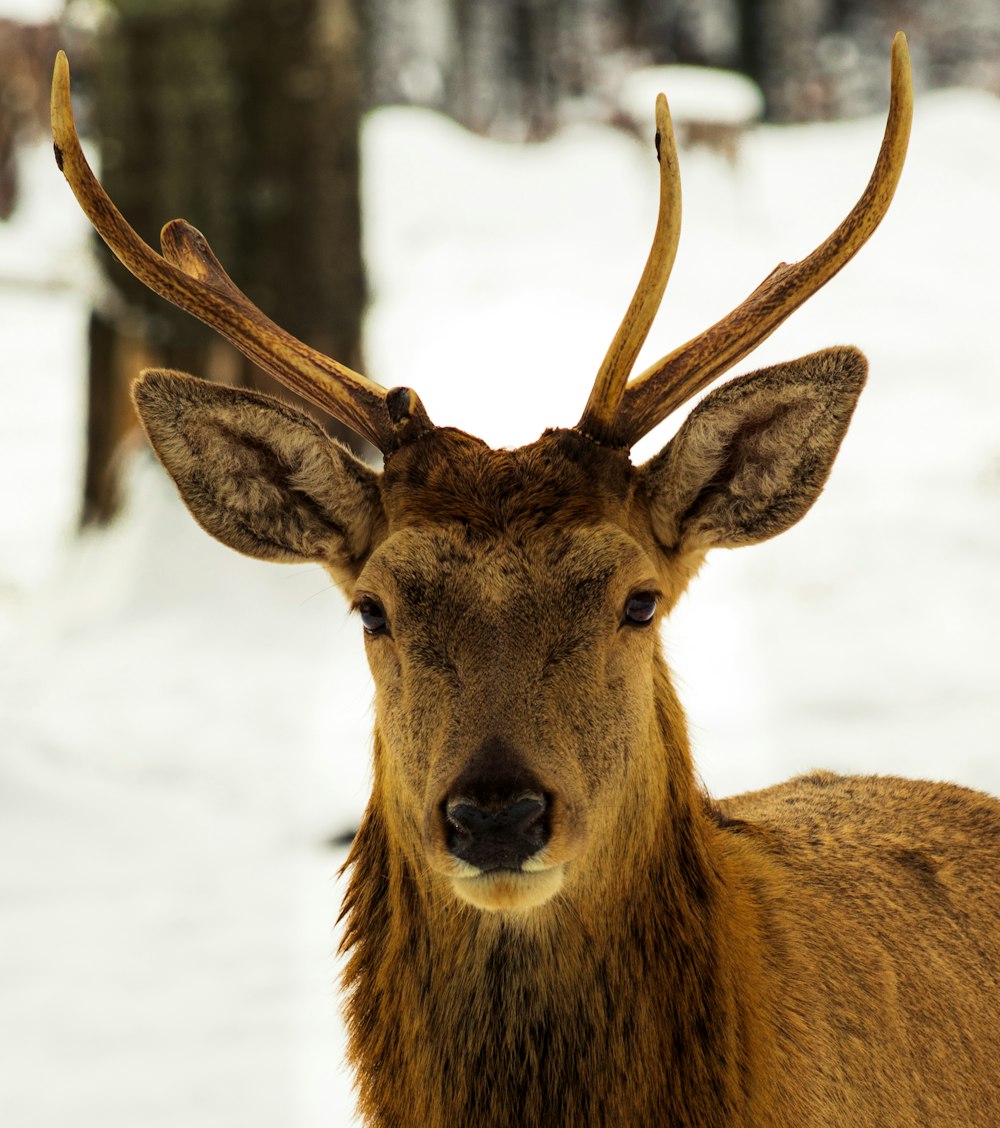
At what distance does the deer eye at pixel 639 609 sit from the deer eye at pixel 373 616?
0.44 meters

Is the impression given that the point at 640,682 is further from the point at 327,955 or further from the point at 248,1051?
the point at 327,955

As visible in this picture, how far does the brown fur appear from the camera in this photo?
9.13ft

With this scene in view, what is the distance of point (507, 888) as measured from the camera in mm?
2549

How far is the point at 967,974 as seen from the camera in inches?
129

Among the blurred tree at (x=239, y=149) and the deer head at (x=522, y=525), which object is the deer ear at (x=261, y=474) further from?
the blurred tree at (x=239, y=149)

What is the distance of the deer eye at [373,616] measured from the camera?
9.72 ft

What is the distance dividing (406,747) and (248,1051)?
1990 millimetres

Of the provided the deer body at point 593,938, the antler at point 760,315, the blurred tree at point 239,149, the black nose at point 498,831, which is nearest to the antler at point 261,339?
the deer body at point 593,938

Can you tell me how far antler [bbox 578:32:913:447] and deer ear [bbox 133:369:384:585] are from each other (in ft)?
1.80

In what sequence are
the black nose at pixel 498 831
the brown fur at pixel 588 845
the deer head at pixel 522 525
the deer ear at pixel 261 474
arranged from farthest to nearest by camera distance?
the deer ear at pixel 261 474
the brown fur at pixel 588 845
the deer head at pixel 522 525
the black nose at pixel 498 831

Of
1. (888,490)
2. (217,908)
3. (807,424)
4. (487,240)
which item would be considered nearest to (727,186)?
(487,240)

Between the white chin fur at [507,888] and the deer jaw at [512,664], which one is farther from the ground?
the deer jaw at [512,664]

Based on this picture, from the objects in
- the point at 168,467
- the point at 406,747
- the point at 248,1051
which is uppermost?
the point at 168,467

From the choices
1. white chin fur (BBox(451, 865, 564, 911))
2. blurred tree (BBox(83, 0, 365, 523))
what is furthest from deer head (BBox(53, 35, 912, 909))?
blurred tree (BBox(83, 0, 365, 523))
